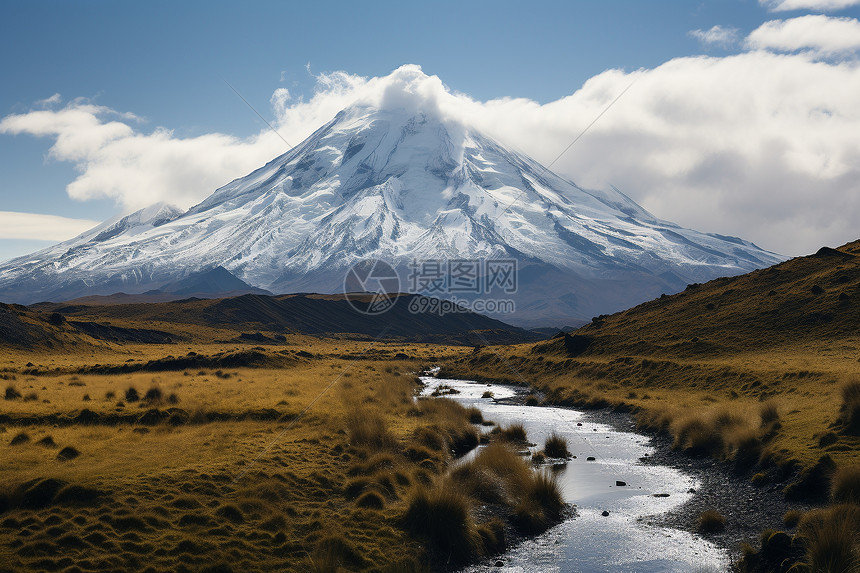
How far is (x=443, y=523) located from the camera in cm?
1578

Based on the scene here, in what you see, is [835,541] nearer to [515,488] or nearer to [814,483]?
[814,483]

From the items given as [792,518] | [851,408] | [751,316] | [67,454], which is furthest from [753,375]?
[67,454]

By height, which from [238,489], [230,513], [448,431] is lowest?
[448,431]

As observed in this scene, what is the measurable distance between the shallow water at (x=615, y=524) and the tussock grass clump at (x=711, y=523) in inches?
22.8

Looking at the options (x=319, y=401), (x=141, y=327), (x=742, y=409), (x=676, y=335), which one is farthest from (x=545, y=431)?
(x=141, y=327)

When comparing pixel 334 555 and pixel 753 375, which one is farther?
pixel 753 375

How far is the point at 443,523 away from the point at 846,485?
10403 millimetres

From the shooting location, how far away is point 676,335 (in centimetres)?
5556

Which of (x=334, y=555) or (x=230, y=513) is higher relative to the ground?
(x=230, y=513)

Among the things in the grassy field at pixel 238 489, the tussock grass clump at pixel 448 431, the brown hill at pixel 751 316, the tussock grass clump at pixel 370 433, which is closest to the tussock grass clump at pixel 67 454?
the grassy field at pixel 238 489

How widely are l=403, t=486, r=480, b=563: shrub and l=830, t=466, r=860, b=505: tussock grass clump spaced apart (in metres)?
9.30

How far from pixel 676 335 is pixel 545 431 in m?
28.5

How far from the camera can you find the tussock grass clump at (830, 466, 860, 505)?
15.2m

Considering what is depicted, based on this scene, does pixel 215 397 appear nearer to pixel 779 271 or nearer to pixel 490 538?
pixel 490 538
